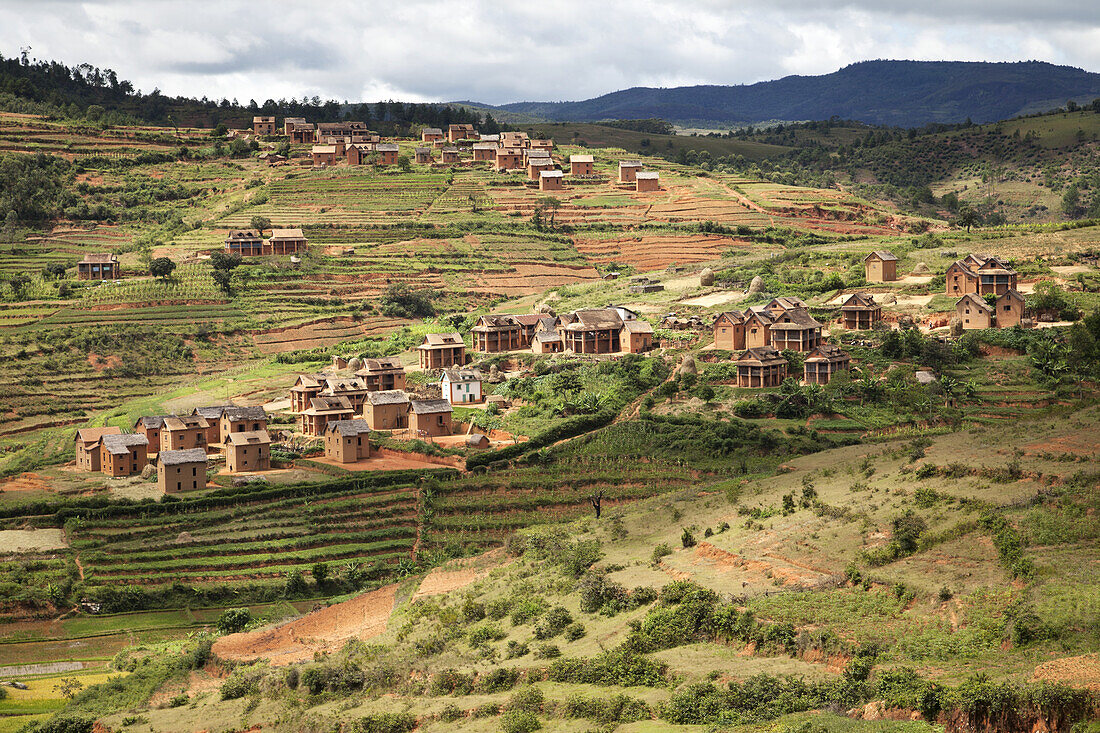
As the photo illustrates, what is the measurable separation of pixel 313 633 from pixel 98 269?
165ft

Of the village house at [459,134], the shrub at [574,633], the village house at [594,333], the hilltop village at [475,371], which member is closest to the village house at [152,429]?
the hilltop village at [475,371]

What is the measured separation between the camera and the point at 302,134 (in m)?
121

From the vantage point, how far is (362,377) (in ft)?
202

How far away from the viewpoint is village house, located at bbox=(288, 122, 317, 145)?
12144cm

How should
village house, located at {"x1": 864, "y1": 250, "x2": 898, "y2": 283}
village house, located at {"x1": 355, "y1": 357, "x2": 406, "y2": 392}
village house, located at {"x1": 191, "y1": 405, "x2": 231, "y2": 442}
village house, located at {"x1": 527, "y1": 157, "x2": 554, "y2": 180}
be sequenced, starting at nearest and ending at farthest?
1. village house, located at {"x1": 191, "y1": 405, "x2": 231, "y2": 442}
2. village house, located at {"x1": 355, "y1": 357, "x2": 406, "y2": 392}
3. village house, located at {"x1": 864, "y1": 250, "x2": 898, "y2": 283}
4. village house, located at {"x1": 527, "y1": 157, "x2": 554, "y2": 180}

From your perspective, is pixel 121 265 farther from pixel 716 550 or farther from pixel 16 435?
pixel 716 550

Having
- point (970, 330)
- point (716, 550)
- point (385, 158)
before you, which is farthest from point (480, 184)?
point (716, 550)

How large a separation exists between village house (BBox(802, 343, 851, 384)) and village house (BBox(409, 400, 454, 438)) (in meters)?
16.9

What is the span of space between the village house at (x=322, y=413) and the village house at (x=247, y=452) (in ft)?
12.9

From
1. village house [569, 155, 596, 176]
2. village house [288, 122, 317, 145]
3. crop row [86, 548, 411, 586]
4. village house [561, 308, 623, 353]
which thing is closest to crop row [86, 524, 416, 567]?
crop row [86, 548, 411, 586]

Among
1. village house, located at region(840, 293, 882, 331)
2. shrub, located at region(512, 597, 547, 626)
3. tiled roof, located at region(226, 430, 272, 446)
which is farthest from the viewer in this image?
village house, located at region(840, 293, 882, 331)

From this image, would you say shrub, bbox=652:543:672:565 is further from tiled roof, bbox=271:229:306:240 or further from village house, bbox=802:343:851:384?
tiled roof, bbox=271:229:306:240

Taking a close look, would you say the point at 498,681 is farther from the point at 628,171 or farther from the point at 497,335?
the point at 628,171

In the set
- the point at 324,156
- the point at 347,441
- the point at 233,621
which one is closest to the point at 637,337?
the point at 347,441
